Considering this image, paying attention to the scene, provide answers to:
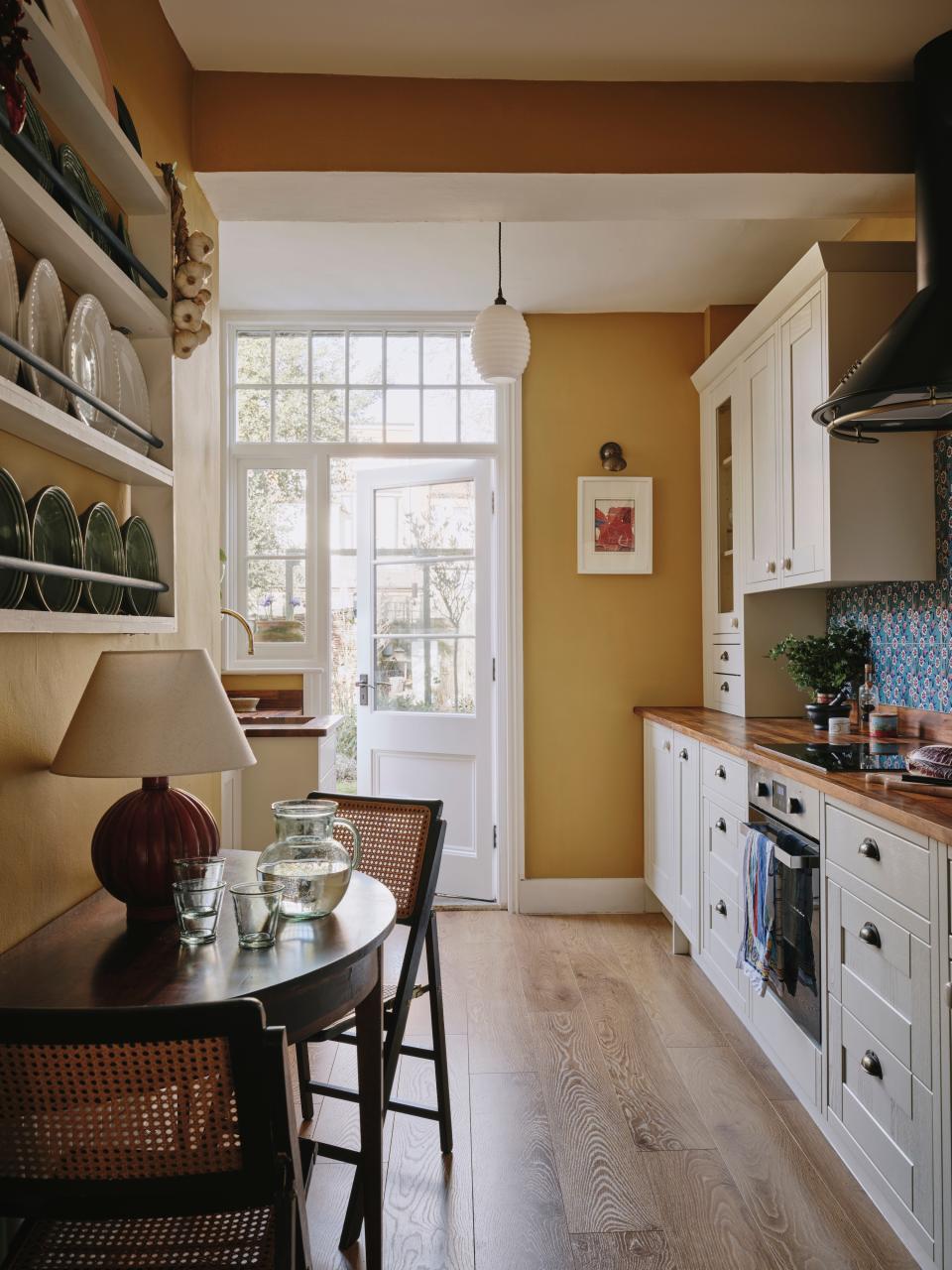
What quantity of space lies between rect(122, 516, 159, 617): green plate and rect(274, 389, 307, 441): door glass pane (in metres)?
2.49

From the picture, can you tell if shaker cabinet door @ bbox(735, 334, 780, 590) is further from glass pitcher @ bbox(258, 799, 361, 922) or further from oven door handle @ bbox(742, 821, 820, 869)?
glass pitcher @ bbox(258, 799, 361, 922)

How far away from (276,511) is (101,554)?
2.67 metres

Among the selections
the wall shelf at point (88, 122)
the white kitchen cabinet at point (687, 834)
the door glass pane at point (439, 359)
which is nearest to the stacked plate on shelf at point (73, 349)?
the wall shelf at point (88, 122)

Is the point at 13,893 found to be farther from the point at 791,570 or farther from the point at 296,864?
the point at 791,570

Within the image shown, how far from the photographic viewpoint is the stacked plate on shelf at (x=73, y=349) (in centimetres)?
137

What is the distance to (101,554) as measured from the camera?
5.78 ft

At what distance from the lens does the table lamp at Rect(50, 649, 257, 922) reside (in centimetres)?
151

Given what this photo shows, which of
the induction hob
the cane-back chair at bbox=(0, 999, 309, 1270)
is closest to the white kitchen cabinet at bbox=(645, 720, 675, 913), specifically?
the induction hob

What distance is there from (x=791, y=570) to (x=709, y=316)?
65.9 inches

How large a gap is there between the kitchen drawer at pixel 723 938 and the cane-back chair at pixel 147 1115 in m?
2.12

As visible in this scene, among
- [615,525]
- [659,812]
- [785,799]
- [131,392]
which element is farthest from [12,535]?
[615,525]

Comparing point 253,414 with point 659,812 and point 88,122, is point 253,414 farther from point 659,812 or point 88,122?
point 88,122

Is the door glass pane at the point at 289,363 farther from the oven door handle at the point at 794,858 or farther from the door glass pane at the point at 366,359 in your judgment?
the oven door handle at the point at 794,858

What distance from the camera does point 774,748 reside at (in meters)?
2.66
